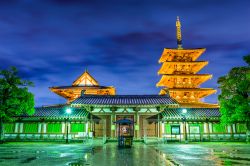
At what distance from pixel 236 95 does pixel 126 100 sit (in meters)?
15.3

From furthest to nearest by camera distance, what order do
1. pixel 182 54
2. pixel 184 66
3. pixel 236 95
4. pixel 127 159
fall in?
pixel 182 54 < pixel 184 66 < pixel 236 95 < pixel 127 159

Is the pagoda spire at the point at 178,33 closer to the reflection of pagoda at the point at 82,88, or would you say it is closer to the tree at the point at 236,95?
the reflection of pagoda at the point at 82,88

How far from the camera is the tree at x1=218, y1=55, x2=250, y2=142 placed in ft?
88.9

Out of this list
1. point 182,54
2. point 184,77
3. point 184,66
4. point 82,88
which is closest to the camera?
point 184,77

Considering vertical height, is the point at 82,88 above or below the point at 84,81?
below

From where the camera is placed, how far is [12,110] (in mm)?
27812

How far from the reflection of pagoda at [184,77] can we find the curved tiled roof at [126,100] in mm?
9231

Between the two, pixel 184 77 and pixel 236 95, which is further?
pixel 184 77

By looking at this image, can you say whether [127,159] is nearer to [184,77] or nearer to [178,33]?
[184,77]

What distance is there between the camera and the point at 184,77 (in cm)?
4681

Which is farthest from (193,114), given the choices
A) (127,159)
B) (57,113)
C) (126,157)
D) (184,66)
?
(127,159)

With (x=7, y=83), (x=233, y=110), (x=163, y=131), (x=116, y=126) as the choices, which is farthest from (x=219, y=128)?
(x=7, y=83)

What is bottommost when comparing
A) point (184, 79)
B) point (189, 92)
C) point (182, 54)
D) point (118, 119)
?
point (118, 119)

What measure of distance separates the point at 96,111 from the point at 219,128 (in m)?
18.0
